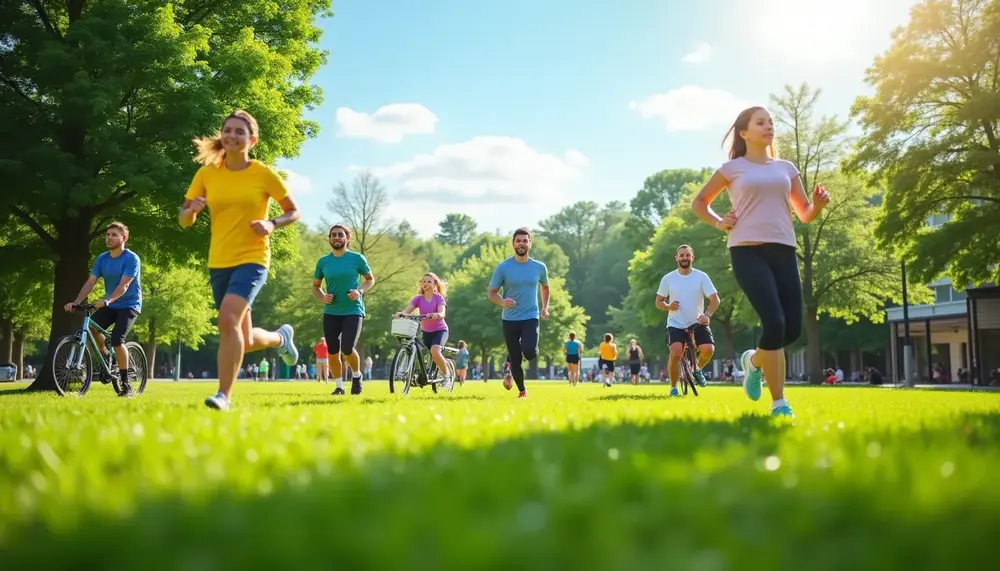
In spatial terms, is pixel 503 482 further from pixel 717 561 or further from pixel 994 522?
pixel 994 522

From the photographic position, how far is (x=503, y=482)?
2.68 m

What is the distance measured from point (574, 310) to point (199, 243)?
4776cm

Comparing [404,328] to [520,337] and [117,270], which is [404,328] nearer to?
[520,337]

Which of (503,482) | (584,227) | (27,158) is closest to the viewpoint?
(503,482)

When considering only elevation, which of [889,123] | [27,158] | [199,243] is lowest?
[199,243]

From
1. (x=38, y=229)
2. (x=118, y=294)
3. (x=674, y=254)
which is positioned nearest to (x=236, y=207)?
(x=118, y=294)

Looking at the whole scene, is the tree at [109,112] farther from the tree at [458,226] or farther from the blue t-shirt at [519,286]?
the tree at [458,226]

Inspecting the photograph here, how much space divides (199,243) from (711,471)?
19.6 metres

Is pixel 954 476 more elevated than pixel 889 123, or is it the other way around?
pixel 889 123

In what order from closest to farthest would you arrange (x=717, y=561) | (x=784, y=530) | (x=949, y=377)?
(x=717, y=561) → (x=784, y=530) → (x=949, y=377)

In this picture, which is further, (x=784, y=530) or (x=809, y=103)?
(x=809, y=103)

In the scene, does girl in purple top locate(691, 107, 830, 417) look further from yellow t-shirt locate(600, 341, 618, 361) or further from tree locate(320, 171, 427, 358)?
tree locate(320, 171, 427, 358)

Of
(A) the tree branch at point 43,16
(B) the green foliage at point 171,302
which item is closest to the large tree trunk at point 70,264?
(A) the tree branch at point 43,16

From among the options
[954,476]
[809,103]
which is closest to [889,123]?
[809,103]
